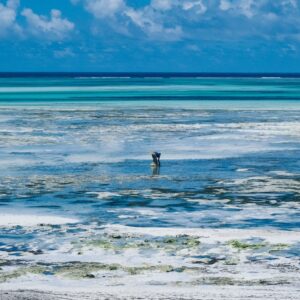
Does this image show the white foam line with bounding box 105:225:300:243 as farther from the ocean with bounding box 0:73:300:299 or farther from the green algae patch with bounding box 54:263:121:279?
the green algae patch with bounding box 54:263:121:279

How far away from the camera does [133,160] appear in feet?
85.0

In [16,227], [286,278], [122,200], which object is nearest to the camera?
[286,278]

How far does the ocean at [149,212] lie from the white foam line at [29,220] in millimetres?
21

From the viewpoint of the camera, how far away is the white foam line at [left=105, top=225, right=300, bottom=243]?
48.1ft

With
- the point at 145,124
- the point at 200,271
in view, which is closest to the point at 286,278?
the point at 200,271

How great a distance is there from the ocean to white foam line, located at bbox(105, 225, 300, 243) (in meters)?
0.02

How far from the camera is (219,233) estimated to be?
15086 millimetres

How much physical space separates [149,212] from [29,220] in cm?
273

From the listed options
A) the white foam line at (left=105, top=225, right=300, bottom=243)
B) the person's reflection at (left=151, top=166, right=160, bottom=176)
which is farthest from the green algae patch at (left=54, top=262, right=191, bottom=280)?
the person's reflection at (left=151, top=166, right=160, bottom=176)

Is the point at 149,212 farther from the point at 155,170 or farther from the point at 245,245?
the point at 155,170

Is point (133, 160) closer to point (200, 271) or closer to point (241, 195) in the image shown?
point (241, 195)

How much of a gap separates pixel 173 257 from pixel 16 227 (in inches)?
157

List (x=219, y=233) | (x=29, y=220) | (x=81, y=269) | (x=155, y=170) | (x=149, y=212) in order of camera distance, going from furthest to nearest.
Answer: (x=155, y=170) < (x=149, y=212) < (x=29, y=220) < (x=219, y=233) < (x=81, y=269)

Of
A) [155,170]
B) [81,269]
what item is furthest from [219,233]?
[155,170]
